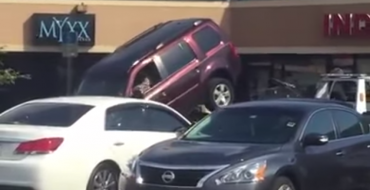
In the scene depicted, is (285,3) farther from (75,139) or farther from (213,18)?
(75,139)

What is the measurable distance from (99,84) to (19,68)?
32.2ft

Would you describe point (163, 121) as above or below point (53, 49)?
above

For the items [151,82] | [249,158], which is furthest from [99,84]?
[249,158]

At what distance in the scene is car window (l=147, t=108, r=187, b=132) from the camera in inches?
537

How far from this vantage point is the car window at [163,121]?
44.7 feet

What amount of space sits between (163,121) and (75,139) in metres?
2.03

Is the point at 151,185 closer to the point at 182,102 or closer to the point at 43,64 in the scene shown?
the point at 182,102

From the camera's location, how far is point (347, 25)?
91.7 feet

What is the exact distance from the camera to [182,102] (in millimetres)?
21484

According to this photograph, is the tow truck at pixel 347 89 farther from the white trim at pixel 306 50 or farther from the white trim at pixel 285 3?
the white trim at pixel 285 3

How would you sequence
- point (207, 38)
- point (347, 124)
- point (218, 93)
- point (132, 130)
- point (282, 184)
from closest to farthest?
point (282, 184)
point (347, 124)
point (132, 130)
point (207, 38)
point (218, 93)

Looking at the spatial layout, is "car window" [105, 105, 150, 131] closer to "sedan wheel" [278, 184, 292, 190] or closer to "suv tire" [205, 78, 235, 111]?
"sedan wheel" [278, 184, 292, 190]

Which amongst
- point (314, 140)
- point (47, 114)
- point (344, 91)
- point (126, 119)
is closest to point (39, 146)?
point (47, 114)

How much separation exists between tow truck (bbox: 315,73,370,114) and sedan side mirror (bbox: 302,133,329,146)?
36.1ft
